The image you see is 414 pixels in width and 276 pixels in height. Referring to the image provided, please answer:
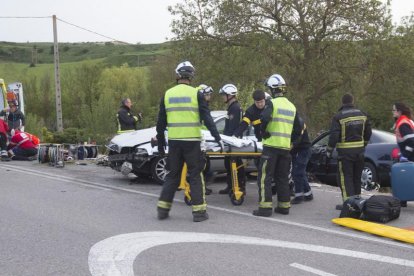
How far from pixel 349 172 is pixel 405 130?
1205 mm

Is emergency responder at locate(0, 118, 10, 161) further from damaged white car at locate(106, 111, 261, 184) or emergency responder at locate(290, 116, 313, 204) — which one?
emergency responder at locate(290, 116, 313, 204)

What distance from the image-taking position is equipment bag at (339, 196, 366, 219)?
6.99 metres

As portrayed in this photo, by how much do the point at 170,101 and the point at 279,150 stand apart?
175 centimetres

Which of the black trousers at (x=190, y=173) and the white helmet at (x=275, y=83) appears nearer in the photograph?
the black trousers at (x=190, y=173)

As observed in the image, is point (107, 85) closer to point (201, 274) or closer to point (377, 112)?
point (377, 112)

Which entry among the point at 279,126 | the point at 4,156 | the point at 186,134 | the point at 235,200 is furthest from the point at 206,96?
the point at 4,156

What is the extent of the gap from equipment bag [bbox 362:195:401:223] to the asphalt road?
163mm

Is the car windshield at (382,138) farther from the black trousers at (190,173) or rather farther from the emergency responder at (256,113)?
the black trousers at (190,173)

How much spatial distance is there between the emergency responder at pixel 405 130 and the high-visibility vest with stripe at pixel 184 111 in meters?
3.45

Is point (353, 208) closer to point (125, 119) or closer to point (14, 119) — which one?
point (125, 119)

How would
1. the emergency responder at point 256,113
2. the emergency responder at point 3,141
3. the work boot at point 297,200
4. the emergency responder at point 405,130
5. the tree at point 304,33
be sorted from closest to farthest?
the emergency responder at point 256,113 < the emergency responder at point 405,130 < the work boot at point 297,200 < the emergency responder at point 3,141 < the tree at point 304,33

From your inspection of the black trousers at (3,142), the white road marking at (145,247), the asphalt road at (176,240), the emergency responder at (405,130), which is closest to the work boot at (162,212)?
the asphalt road at (176,240)

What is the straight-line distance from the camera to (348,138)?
7.62m

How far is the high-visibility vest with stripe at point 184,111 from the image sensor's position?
679 centimetres
